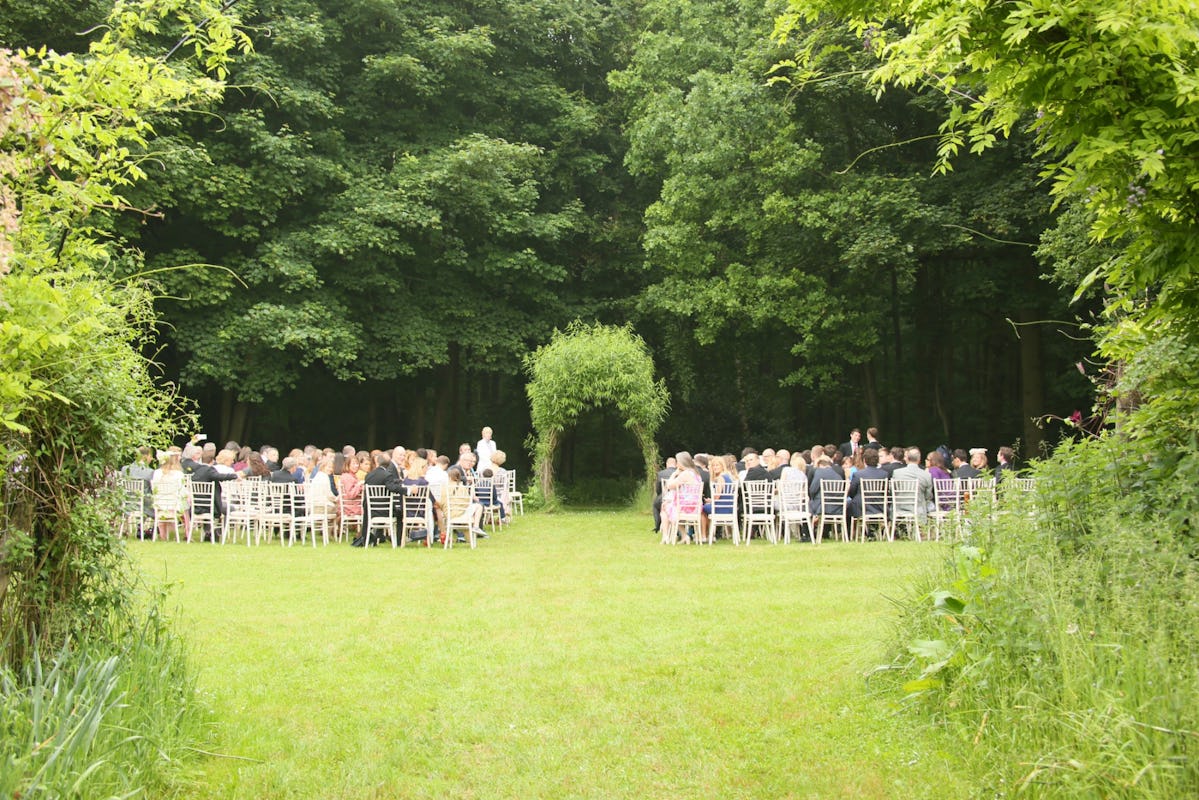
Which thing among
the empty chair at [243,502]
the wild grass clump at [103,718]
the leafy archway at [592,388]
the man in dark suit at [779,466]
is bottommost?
the wild grass clump at [103,718]

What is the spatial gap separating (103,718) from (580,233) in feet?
88.8

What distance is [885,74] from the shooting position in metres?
5.25

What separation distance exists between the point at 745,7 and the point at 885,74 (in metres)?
23.8

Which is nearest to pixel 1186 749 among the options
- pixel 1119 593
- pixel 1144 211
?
pixel 1119 593

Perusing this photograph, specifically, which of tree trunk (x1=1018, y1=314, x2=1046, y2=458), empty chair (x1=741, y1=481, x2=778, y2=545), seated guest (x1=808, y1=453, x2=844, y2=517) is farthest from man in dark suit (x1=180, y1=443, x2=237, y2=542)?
tree trunk (x1=1018, y1=314, x2=1046, y2=458)

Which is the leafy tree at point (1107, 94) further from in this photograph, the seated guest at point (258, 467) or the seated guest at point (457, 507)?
the seated guest at point (258, 467)

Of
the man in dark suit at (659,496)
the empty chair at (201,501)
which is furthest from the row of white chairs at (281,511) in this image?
the man in dark suit at (659,496)

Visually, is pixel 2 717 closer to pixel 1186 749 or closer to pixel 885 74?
pixel 1186 749

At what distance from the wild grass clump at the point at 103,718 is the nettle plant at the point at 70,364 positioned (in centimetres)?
23

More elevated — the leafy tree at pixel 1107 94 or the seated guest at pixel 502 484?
the leafy tree at pixel 1107 94

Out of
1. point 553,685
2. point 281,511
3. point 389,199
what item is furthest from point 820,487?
point 389,199

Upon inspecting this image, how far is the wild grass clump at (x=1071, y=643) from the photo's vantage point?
391 centimetres

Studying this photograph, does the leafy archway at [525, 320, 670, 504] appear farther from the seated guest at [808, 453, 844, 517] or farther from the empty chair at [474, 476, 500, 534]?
the seated guest at [808, 453, 844, 517]

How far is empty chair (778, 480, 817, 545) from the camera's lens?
51.8ft
